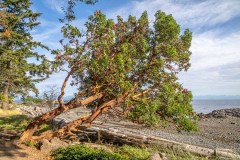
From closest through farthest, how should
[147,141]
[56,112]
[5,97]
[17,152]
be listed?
[17,152] < [5,97] < [56,112] < [147,141]

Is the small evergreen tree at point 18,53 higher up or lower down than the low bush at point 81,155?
higher up

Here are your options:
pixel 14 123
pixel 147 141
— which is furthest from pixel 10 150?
pixel 14 123

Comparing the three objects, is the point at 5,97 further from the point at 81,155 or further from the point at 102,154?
the point at 102,154

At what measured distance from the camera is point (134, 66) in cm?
1554

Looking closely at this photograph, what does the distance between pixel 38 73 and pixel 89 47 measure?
12.7m

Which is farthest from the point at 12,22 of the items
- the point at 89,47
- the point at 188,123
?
the point at 188,123

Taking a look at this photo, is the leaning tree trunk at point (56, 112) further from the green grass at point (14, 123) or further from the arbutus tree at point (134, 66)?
the green grass at point (14, 123)

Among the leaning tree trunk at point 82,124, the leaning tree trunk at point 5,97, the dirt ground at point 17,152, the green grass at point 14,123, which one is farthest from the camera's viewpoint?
the green grass at point 14,123

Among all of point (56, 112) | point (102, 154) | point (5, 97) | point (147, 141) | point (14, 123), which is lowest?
point (102, 154)

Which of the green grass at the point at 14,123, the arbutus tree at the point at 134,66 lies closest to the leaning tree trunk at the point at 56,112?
the arbutus tree at the point at 134,66

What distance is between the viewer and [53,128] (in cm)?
2441

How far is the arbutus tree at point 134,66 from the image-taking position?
46.6 ft

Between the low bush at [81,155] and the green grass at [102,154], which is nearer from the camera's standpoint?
the low bush at [81,155]

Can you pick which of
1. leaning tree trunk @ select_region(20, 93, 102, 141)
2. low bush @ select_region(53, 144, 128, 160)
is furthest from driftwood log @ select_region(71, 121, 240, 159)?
low bush @ select_region(53, 144, 128, 160)
